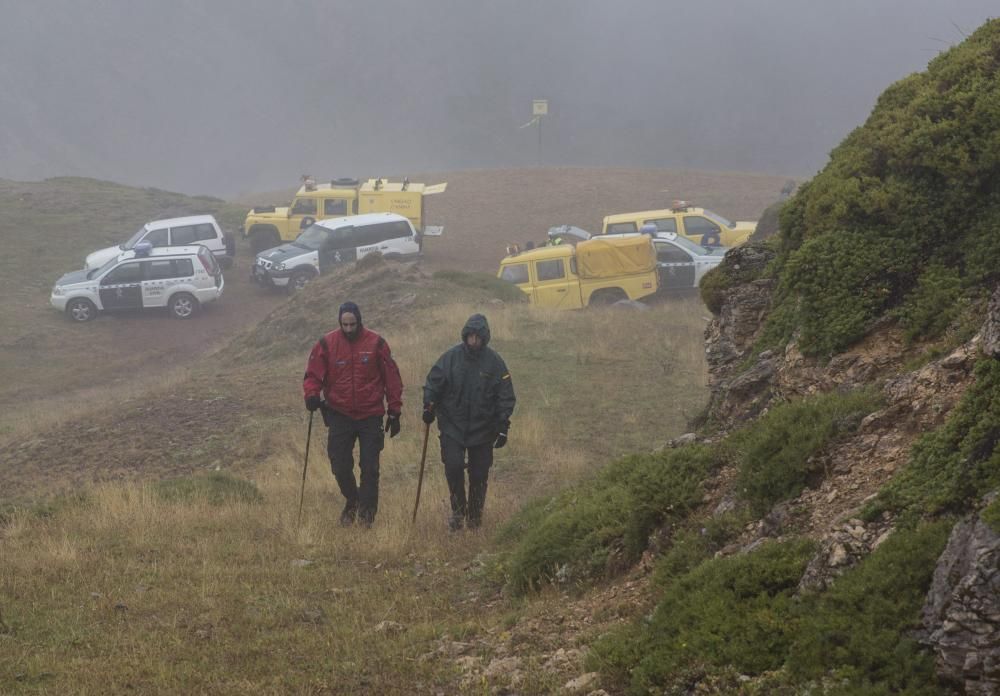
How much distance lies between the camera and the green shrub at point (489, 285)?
24188 mm

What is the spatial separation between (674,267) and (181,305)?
470 inches

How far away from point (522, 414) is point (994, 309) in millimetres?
10011

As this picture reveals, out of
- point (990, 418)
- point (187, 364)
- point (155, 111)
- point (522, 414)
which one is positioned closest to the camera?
point (990, 418)

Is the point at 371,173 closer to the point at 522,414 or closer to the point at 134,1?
the point at 134,1

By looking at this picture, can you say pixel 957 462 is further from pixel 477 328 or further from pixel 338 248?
pixel 338 248

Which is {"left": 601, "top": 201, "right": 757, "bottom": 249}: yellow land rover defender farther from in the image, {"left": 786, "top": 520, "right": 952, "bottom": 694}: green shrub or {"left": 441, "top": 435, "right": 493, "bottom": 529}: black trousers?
{"left": 786, "top": 520, "right": 952, "bottom": 694}: green shrub

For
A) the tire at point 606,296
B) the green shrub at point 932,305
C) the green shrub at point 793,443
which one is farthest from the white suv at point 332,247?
the green shrub at point 793,443

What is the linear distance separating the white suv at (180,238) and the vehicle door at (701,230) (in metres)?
13.0

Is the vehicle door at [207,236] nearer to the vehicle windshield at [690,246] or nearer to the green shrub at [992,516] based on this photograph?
the vehicle windshield at [690,246]

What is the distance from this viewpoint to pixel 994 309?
4734mm

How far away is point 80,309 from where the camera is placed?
2711cm

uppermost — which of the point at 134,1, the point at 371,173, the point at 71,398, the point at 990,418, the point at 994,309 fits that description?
the point at 134,1

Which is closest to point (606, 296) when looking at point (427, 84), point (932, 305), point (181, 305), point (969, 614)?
point (181, 305)

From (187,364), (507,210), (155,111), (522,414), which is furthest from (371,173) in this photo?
(522,414)
